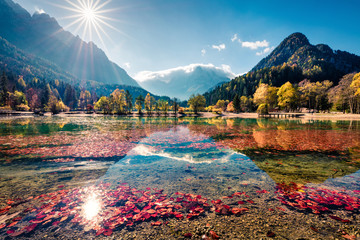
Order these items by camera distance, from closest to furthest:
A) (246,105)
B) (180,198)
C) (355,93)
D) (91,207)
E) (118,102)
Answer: (91,207) < (180,198) < (355,93) < (118,102) < (246,105)

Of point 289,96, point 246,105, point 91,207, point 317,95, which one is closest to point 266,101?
point 289,96

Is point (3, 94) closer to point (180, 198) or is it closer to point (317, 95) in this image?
point (180, 198)

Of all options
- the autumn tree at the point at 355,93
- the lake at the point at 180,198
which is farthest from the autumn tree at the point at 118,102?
the autumn tree at the point at 355,93

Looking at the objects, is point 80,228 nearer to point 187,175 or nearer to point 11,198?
point 11,198

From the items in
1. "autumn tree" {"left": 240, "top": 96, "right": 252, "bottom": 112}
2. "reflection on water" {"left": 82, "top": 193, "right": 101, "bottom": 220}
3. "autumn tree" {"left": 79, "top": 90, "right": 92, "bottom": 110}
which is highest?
"autumn tree" {"left": 79, "top": 90, "right": 92, "bottom": 110}

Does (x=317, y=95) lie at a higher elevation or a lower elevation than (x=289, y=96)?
higher

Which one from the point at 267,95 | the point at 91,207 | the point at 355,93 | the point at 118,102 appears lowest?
the point at 91,207

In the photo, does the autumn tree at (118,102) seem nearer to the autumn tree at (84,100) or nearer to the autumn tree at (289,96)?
the autumn tree at (289,96)

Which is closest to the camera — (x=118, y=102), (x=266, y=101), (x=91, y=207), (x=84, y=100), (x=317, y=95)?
(x=91, y=207)

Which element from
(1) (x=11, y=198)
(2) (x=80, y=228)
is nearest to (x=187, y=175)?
(2) (x=80, y=228)

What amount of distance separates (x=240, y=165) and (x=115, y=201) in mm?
6610

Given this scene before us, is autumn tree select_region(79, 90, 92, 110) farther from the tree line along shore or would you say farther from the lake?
the lake

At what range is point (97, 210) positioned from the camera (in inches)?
176

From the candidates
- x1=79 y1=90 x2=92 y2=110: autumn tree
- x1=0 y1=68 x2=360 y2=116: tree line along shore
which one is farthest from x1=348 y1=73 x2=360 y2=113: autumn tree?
x1=79 y1=90 x2=92 y2=110: autumn tree
